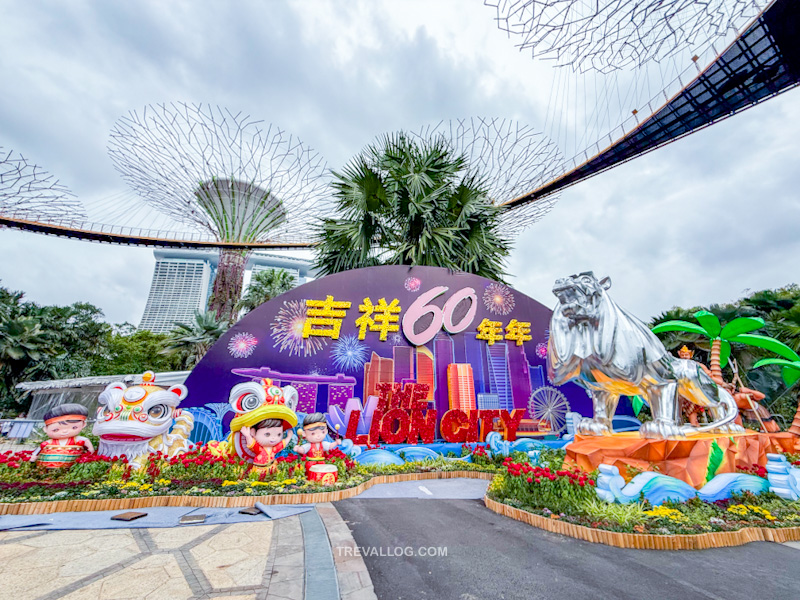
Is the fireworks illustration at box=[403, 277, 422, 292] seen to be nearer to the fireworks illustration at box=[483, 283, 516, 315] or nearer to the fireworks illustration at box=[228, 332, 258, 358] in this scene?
the fireworks illustration at box=[483, 283, 516, 315]

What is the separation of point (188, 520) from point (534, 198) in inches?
856

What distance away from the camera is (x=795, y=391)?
1188 centimetres

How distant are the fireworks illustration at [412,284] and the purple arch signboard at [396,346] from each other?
0.11 ft

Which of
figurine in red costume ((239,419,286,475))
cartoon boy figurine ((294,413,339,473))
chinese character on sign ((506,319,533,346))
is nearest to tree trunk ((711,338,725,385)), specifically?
chinese character on sign ((506,319,533,346))

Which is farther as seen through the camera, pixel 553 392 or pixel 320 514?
pixel 553 392

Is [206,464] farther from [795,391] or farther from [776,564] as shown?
[795,391]

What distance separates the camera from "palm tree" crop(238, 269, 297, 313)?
894 inches

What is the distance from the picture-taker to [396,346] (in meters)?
11.2

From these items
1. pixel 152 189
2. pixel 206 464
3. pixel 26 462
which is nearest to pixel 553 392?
pixel 206 464

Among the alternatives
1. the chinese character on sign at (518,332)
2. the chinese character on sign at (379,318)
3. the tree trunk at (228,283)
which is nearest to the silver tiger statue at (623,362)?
the chinese character on sign at (518,332)

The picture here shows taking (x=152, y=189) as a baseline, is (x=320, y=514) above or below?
below

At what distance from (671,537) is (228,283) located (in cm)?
2646

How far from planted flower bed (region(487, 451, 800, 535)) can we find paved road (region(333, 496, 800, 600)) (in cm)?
37

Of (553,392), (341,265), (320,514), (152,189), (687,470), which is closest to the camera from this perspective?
(320,514)
